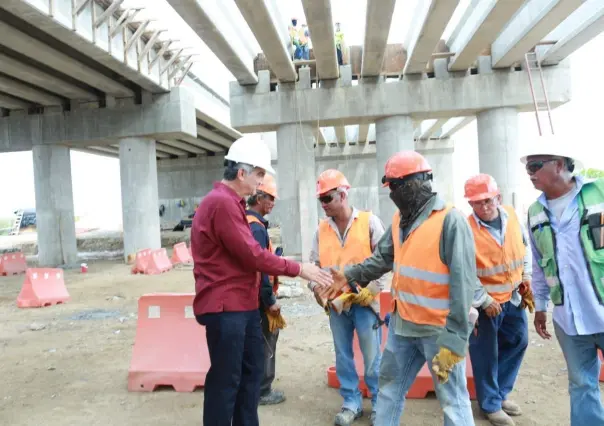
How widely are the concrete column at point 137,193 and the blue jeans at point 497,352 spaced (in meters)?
14.6

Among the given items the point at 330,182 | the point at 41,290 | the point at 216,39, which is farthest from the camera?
the point at 216,39

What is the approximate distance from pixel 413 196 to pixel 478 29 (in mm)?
9496

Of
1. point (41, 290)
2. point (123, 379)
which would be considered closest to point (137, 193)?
point (41, 290)

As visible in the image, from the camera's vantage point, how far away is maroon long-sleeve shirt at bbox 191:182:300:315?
2.97m

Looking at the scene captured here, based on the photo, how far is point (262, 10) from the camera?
368 inches

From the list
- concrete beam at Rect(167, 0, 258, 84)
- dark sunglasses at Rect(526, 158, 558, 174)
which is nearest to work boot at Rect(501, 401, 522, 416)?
dark sunglasses at Rect(526, 158, 558, 174)

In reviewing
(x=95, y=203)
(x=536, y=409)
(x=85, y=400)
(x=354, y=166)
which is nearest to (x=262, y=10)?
(x=85, y=400)

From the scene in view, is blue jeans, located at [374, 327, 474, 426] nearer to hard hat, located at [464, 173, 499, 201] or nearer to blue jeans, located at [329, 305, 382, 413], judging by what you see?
blue jeans, located at [329, 305, 382, 413]

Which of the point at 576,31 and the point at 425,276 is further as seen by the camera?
the point at 576,31

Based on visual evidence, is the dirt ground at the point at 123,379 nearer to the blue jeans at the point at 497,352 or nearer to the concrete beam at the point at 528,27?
the blue jeans at the point at 497,352

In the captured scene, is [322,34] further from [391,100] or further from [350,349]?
[350,349]

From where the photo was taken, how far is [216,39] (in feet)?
34.7

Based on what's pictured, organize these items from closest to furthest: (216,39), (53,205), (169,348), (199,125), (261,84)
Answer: (169,348) → (216,39) → (261,84) → (53,205) → (199,125)

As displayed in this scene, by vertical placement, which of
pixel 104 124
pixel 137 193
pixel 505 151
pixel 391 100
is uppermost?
pixel 104 124
